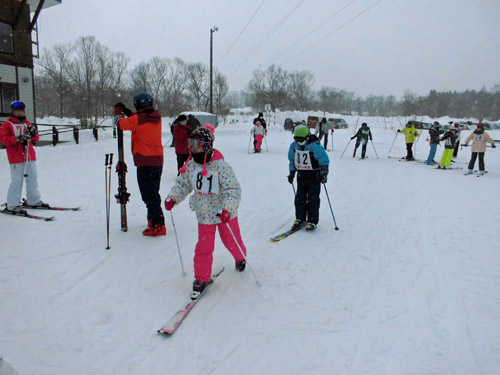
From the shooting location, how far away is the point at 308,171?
225 inches

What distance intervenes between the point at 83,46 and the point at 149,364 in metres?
49.8

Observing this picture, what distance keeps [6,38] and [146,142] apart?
17.8 metres

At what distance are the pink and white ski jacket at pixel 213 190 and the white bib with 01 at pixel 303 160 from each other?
237cm

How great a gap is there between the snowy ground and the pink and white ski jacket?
0.96m

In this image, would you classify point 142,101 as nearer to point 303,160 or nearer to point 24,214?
point 303,160

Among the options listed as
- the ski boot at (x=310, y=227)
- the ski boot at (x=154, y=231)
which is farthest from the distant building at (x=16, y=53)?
the ski boot at (x=310, y=227)

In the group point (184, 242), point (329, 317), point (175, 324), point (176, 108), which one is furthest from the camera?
point (176, 108)

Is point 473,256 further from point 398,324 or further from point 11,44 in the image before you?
point 11,44

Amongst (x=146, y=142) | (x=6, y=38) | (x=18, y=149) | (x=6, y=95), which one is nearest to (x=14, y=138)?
(x=18, y=149)

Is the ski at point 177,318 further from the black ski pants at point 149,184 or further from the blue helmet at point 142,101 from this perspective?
the blue helmet at point 142,101

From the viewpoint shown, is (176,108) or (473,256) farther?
(176,108)

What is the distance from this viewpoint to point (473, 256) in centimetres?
482

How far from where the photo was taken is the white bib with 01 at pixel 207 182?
352 cm

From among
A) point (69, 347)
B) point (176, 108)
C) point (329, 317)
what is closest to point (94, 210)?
point (69, 347)
